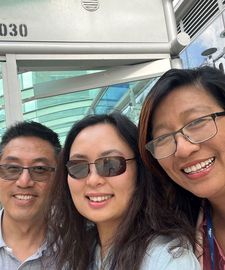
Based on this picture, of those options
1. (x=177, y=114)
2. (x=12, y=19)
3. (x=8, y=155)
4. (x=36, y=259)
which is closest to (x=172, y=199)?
(x=177, y=114)

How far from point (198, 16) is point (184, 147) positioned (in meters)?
2.03

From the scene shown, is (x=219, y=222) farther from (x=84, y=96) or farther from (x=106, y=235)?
(x=84, y=96)

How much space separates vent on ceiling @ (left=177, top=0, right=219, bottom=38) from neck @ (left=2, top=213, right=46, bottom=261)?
205 cm

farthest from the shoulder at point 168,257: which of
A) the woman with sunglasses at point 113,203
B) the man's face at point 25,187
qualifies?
the man's face at point 25,187

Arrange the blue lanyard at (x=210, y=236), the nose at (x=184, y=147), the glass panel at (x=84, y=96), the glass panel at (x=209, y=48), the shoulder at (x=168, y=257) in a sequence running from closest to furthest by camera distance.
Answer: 1. the shoulder at (x=168, y=257)
2. the nose at (x=184, y=147)
3. the blue lanyard at (x=210, y=236)
4. the glass panel at (x=209, y=48)
5. the glass panel at (x=84, y=96)

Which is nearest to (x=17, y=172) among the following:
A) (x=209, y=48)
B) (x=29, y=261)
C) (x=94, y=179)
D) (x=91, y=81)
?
(x=29, y=261)

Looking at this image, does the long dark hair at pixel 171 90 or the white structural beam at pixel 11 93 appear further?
the white structural beam at pixel 11 93

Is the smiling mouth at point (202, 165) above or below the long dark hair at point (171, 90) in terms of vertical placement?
below

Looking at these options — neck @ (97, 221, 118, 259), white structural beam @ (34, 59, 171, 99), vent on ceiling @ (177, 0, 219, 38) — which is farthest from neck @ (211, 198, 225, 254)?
vent on ceiling @ (177, 0, 219, 38)

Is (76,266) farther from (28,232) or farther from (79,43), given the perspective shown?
(79,43)

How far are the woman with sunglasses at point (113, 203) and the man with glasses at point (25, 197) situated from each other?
1.08 feet

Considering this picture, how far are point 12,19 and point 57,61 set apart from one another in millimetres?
442

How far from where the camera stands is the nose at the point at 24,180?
214 centimetres

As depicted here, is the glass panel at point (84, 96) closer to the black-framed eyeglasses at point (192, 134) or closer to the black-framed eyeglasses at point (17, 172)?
the black-framed eyeglasses at point (17, 172)
